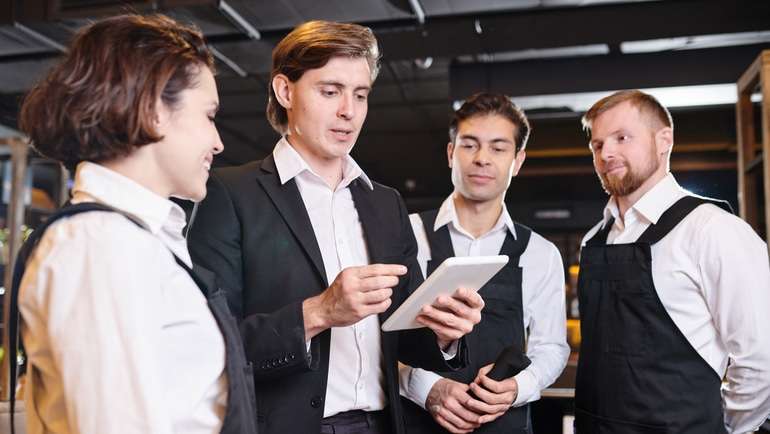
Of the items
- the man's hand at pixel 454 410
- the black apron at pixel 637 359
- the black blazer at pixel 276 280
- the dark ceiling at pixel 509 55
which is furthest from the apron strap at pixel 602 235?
the dark ceiling at pixel 509 55

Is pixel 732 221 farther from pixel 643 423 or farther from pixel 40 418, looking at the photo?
pixel 40 418

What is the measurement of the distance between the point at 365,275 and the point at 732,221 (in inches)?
46.2

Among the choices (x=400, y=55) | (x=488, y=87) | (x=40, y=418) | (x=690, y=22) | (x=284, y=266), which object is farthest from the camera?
(x=488, y=87)

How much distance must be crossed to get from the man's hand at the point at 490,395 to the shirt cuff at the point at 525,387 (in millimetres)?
66

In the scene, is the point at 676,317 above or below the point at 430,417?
above

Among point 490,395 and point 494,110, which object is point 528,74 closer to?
point 494,110

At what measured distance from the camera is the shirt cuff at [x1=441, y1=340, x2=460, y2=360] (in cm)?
168

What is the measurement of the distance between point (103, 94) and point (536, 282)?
1.62m

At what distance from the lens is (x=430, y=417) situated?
2111mm

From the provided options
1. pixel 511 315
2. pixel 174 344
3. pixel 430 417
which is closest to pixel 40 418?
pixel 174 344

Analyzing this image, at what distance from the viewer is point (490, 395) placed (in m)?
1.93

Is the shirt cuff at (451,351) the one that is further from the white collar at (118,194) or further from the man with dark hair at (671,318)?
the white collar at (118,194)

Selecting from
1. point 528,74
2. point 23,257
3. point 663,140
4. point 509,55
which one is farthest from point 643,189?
point 528,74

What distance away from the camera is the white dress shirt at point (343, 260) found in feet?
A: 5.14
